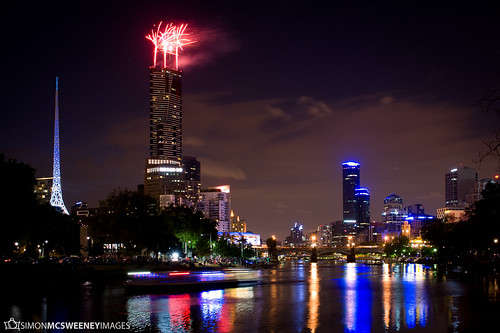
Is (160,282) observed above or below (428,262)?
above

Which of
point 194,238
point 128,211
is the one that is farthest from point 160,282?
point 194,238

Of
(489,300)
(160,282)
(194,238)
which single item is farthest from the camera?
(194,238)

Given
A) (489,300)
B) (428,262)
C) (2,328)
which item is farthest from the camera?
(428,262)

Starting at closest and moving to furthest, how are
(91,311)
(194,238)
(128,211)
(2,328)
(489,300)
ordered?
(2,328) → (91,311) → (489,300) → (128,211) → (194,238)

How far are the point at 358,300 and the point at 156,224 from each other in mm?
67032

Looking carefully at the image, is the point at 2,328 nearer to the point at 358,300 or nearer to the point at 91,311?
the point at 91,311

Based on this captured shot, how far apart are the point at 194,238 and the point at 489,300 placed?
343 ft

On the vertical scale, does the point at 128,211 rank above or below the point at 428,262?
above

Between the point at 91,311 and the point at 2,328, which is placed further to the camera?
the point at 91,311

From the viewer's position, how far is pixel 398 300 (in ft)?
135

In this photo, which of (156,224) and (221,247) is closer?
(156,224)

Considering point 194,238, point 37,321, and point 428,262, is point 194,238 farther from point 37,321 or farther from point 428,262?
point 37,321

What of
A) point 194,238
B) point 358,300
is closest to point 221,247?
point 194,238

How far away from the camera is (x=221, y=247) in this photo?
193250mm
